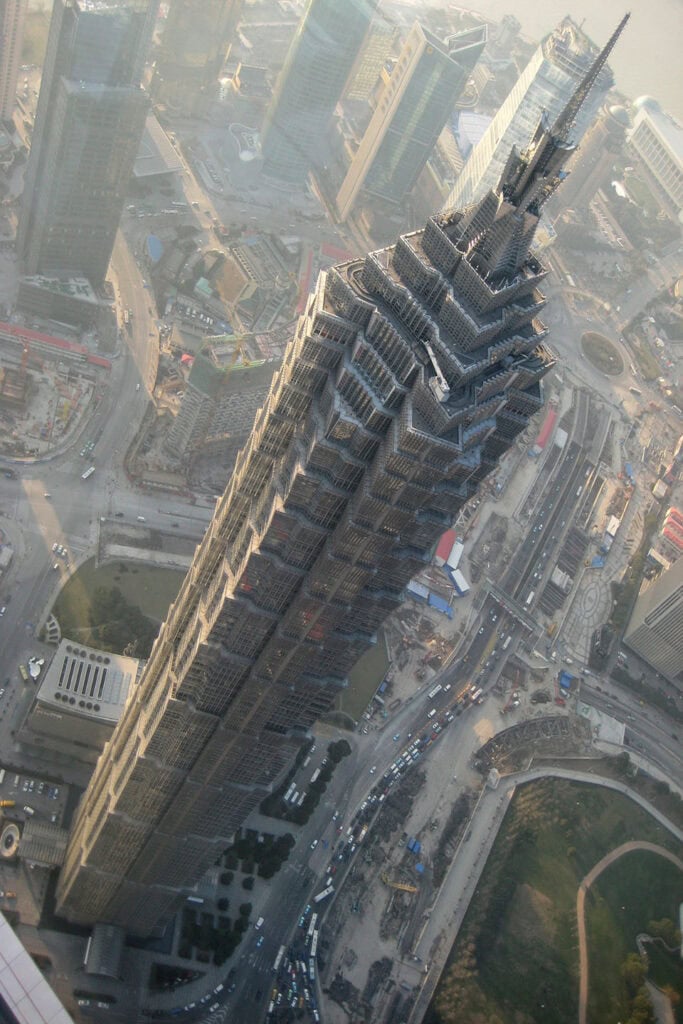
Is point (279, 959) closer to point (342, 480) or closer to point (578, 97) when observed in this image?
point (342, 480)

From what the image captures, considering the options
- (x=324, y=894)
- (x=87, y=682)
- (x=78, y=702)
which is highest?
(x=87, y=682)

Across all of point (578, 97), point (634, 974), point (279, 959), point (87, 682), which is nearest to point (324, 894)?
point (279, 959)

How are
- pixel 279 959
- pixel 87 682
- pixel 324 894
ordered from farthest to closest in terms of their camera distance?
pixel 324 894 → pixel 87 682 → pixel 279 959

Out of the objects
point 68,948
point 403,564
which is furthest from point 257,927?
point 403,564

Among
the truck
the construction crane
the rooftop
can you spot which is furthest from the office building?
the construction crane

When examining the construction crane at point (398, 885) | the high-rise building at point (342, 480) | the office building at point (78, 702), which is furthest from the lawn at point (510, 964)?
the office building at point (78, 702)

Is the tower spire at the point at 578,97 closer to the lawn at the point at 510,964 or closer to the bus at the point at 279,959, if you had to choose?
the bus at the point at 279,959

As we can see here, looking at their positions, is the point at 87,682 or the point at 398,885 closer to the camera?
the point at 87,682

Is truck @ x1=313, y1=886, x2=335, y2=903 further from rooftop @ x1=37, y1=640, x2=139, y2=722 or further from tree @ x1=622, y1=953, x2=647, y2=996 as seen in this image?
tree @ x1=622, y1=953, x2=647, y2=996

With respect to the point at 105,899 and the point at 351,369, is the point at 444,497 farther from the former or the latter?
the point at 105,899
